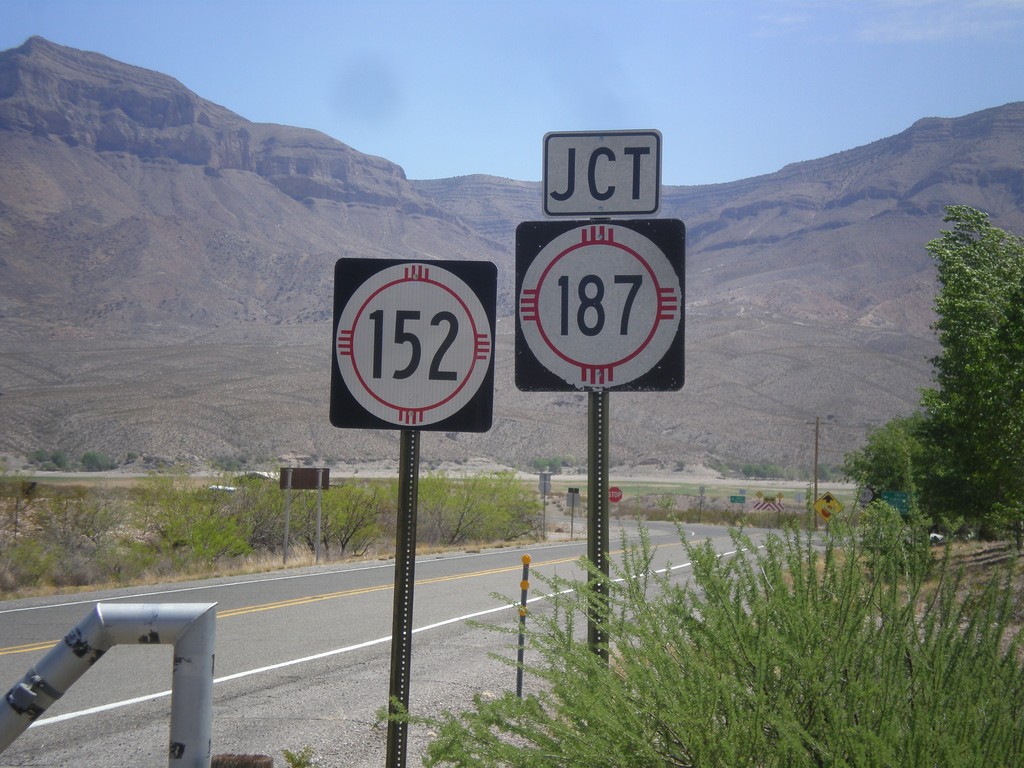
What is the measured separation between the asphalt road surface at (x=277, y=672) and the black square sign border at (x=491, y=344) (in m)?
0.74

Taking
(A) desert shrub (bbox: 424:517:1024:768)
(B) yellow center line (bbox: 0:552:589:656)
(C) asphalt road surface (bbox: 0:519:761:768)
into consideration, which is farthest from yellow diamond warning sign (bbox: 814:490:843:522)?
(B) yellow center line (bbox: 0:552:589:656)

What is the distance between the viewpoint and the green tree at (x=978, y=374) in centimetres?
2131

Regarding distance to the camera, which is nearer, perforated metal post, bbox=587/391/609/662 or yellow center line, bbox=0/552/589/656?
perforated metal post, bbox=587/391/609/662

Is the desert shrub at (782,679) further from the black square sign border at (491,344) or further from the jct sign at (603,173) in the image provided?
the jct sign at (603,173)

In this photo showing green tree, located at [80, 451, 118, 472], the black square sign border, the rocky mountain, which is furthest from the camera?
the rocky mountain

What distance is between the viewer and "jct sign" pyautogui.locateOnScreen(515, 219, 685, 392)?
379 cm

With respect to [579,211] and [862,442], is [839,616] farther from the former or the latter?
Result: [862,442]

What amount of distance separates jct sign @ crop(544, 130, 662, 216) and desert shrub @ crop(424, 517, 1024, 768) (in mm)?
1377

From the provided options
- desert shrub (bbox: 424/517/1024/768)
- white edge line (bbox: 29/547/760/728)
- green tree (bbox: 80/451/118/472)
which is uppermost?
desert shrub (bbox: 424/517/1024/768)

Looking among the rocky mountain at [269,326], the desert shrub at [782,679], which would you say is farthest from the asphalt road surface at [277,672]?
the rocky mountain at [269,326]

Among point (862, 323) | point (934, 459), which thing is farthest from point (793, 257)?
point (934, 459)

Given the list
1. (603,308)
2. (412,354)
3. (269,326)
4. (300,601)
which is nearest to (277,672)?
(300,601)

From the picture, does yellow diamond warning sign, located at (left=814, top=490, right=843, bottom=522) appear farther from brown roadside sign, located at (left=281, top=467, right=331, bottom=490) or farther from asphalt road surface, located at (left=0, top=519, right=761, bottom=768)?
brown roadside sign, located at (left=281, top=467, right=331, bottom=490)

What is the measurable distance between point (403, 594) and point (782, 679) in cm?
134
